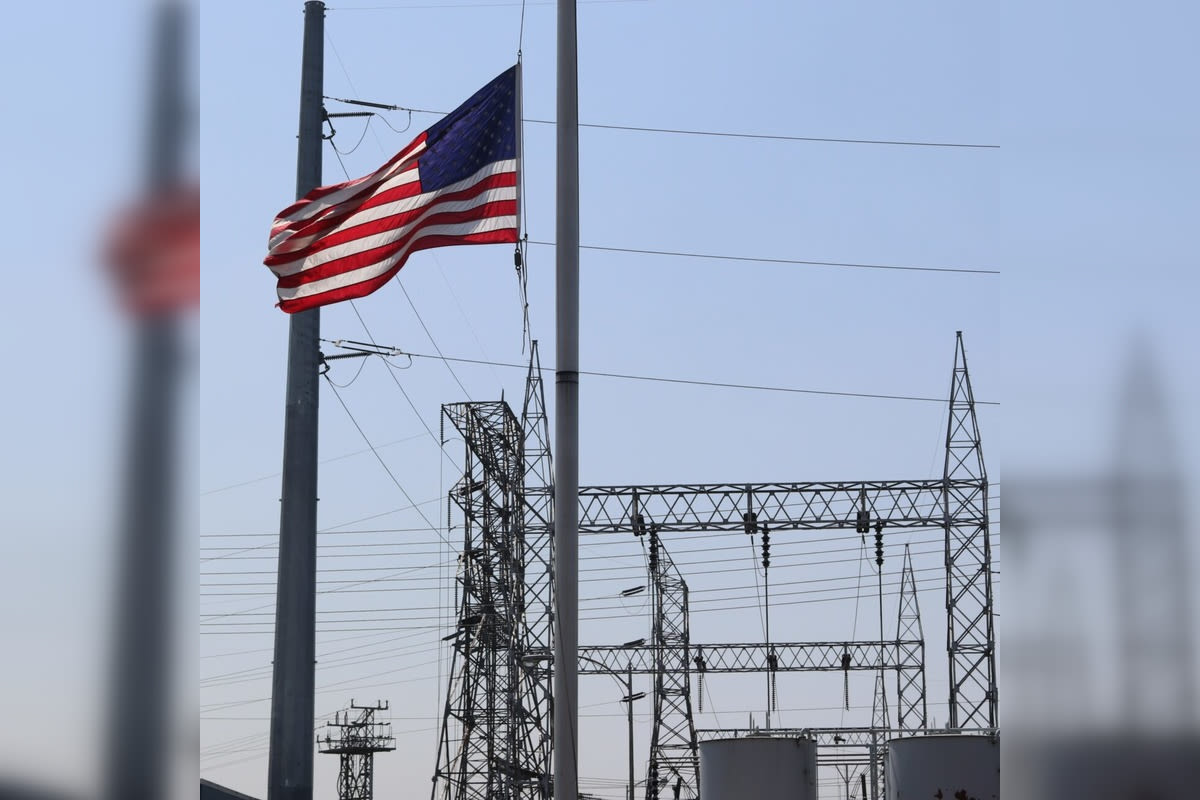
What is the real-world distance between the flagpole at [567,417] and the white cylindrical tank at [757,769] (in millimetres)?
6573

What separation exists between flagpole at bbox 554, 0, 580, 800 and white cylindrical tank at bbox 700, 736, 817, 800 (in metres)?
6.57

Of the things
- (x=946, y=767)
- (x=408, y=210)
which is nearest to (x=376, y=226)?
A: (x=408, y=210)

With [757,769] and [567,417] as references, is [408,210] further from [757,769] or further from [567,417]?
[757,769]

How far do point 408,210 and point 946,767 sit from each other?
8.39 metres

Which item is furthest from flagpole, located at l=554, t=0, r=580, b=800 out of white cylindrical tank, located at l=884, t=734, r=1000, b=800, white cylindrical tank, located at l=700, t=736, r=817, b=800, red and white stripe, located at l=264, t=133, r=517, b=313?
white cylindrical tank, located at l=884, t=734, r=1000, b=800
